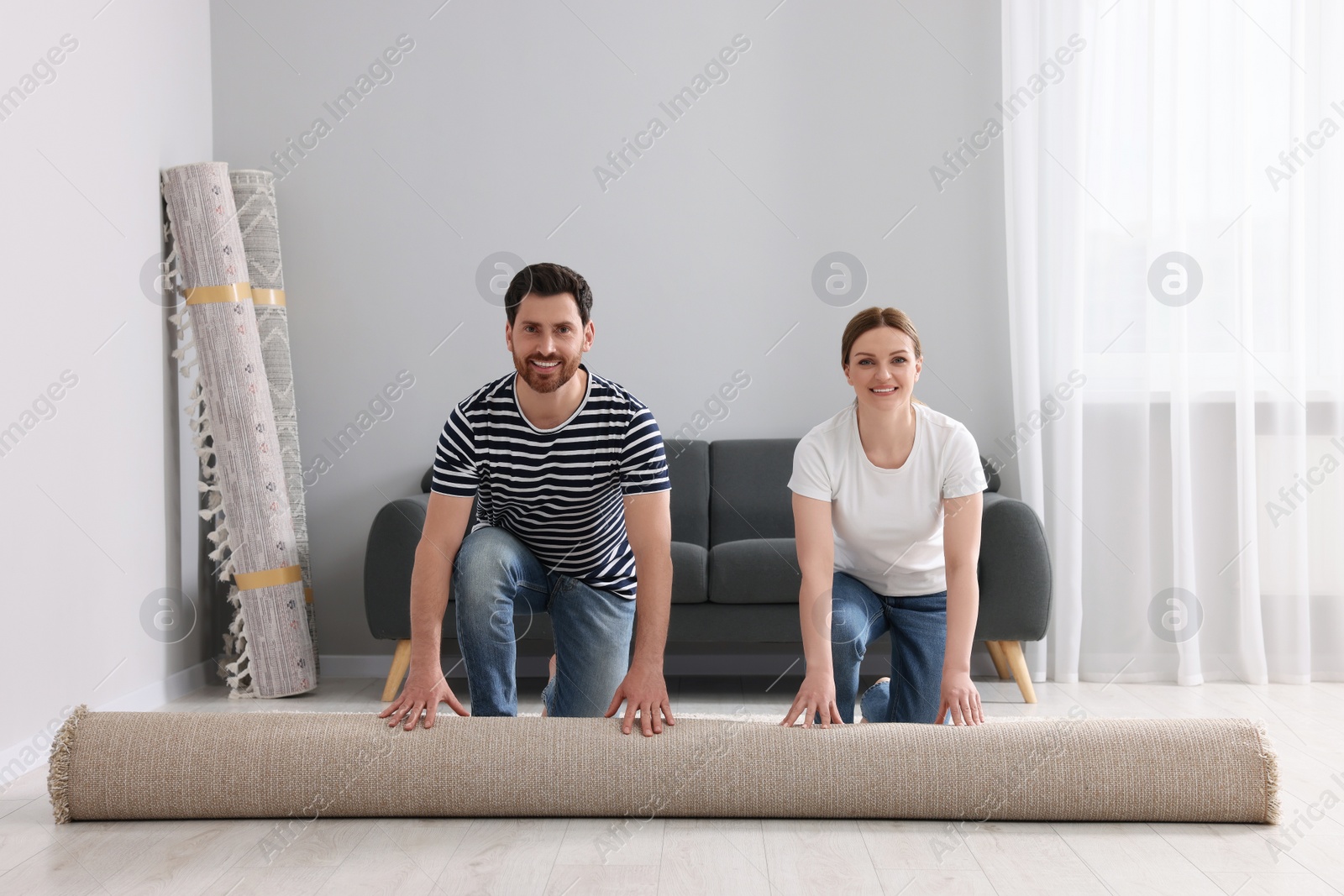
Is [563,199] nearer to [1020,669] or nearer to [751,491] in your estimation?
[751,491]

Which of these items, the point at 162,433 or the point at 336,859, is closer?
the point at 336,859

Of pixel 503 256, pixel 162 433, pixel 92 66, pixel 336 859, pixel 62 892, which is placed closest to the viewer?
pixel 62 892

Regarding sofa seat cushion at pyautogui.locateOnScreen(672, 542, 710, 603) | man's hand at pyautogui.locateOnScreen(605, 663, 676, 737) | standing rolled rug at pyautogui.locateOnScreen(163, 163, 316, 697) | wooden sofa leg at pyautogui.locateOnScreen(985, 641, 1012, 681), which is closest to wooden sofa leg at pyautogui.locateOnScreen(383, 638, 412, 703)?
standing rolled rug at pyautogui.locateOnScreen(163, 163, 316, 697)

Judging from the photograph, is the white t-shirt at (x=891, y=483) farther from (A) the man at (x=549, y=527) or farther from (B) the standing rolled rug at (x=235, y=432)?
(B) the standing rolled rug at (x=235, y=432)

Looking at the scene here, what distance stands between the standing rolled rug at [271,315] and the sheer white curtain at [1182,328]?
7.62ft

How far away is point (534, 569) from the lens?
6.74ft

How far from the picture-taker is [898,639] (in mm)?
2178

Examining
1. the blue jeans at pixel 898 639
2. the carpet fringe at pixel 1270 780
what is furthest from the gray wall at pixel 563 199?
the carpet fringe at pixel 1270 780

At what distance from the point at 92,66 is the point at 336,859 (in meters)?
2.20

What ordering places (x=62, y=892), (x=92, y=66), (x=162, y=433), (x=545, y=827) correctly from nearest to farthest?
(x=62, y=892) → (x=545, y=827) → (x=92, y=66) → (x=162, y=433)

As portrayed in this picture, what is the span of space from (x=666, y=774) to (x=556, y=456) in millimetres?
599

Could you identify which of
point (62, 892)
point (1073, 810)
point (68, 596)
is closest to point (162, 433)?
point (68, 596)

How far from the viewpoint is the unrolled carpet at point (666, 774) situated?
174 centimetres

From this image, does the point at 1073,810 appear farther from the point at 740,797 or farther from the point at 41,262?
the point at 41,262
